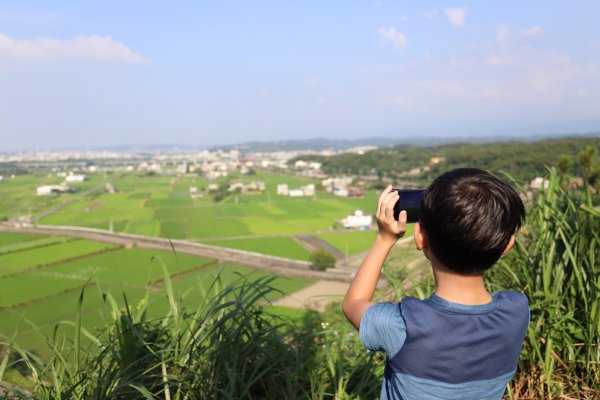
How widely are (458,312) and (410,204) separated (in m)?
0.29

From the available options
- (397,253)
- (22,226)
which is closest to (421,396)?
(397,253)

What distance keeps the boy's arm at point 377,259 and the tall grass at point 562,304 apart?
1.13 m

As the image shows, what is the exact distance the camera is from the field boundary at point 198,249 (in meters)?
28.2

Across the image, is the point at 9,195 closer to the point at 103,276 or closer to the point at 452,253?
the point at 103,276

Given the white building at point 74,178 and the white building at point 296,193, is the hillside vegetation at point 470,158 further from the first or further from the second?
the white building at point 74,178

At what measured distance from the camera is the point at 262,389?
2.08 meters

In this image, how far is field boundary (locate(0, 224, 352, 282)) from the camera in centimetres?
2819

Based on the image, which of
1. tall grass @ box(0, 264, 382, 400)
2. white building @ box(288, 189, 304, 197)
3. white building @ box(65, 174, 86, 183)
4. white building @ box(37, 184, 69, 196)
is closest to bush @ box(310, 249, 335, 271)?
tall grass @ box(0, 264, 382, 400)

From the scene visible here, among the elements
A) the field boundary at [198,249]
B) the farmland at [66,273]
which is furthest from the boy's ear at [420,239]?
the field boundary at [198,249]

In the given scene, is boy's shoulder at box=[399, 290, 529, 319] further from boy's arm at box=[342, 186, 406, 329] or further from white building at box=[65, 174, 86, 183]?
white building at box=[65, 174, 86, 183]

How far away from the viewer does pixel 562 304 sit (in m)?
2.13

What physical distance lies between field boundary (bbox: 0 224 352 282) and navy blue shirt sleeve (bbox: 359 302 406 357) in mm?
23682

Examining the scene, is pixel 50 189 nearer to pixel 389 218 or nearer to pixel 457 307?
pixel 389 218

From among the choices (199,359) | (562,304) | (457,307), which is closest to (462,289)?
(457,307)
